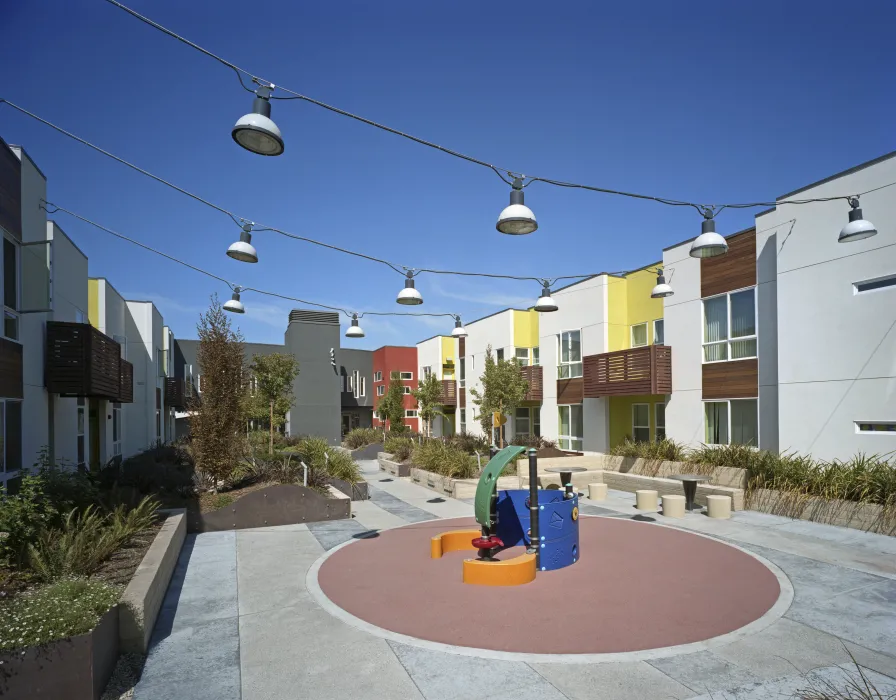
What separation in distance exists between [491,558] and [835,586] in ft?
14.8

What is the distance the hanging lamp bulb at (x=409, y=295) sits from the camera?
10.6 meters

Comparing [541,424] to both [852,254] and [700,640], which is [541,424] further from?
[700,640]

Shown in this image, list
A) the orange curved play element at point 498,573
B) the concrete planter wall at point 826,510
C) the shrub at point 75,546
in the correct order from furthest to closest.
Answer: the concrete planter wall at point 826,510, the orange curved play element at point 498,573, the shrub at point 75,546

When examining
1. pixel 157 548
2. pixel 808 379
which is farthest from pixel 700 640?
pixel 808 379

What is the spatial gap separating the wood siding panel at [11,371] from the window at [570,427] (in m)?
18.7

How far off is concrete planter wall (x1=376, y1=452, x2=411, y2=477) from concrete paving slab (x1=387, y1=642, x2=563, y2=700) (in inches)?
567

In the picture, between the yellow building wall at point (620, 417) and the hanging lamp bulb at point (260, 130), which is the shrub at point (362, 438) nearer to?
the yellow building wall at point (620, 417)

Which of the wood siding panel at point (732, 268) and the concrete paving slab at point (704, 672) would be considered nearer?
the concrete paving slab at point (704, 672)

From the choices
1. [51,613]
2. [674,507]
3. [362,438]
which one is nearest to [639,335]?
[674,507]

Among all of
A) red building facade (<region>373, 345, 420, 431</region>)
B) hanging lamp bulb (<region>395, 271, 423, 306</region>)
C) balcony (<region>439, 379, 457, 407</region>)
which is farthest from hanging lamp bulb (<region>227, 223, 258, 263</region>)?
red building facade (<region>373, 345, 420, 431</region>)

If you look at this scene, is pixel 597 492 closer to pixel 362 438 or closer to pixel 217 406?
pixel 217 406

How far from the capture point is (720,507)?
1172 centimetres

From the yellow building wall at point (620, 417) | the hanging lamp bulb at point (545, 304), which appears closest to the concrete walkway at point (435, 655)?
the hanging lamp bulb at point (545, 304)

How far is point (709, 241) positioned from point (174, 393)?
32.0 metres
